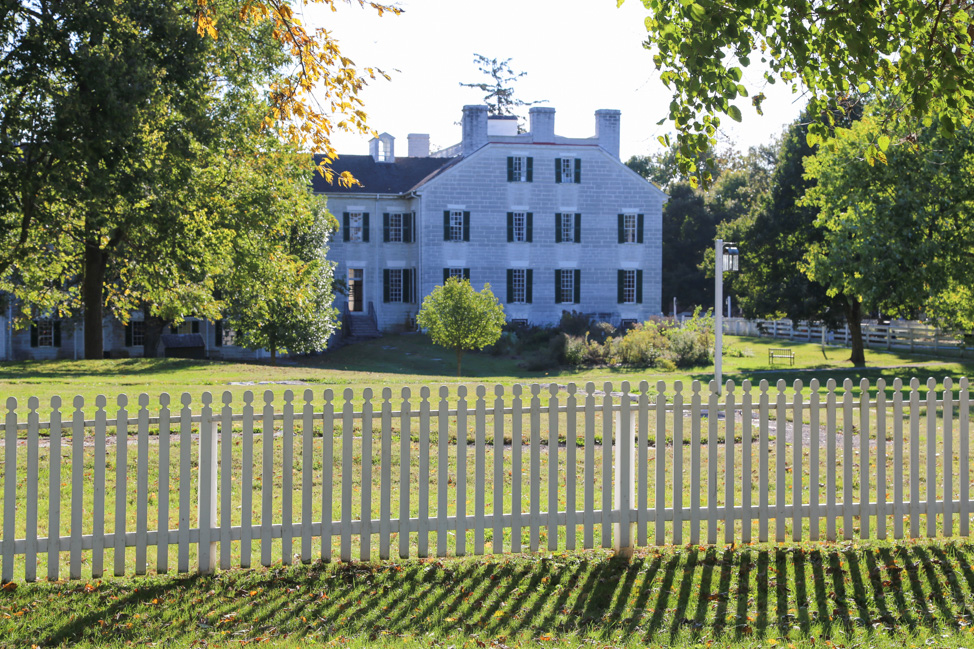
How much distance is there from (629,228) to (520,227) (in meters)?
5.20

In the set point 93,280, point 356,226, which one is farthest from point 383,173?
point 93,280

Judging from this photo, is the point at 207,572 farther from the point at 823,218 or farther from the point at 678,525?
the point at 823,218

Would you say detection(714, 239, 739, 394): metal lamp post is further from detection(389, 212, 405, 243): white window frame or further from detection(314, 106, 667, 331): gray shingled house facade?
detection(389, 212, 405, 243): white window frame

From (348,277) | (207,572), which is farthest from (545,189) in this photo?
(207,572)

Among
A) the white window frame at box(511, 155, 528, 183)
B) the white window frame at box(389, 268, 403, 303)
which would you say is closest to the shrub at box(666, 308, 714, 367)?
the white window frame at box(511, 155, 528, 183)

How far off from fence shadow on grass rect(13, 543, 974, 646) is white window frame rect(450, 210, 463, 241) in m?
35.1

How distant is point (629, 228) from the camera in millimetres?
42656

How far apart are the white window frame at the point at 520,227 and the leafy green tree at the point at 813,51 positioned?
3398cm

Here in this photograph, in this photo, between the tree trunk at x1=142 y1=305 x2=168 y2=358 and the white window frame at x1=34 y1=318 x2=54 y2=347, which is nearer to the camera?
the tree trunk at x1=142 y1=305 x2=168 y2=358

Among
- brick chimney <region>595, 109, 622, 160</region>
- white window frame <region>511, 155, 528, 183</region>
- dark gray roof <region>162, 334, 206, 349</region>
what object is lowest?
dark gray roof <region>162, 334, 206, 349</region>

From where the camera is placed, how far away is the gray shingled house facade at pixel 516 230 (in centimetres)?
4103

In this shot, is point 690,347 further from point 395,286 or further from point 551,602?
point 551,602

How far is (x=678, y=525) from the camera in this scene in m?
6.49

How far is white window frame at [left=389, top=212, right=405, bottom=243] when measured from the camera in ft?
141
